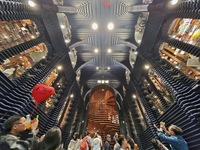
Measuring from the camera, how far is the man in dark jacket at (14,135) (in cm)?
193

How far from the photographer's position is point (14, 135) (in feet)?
7.41

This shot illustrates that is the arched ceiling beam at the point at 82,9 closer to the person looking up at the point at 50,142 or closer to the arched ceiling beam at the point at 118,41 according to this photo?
the arched ceiling beam at the point at 118,41

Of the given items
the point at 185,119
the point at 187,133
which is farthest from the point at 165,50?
the point at 187,133

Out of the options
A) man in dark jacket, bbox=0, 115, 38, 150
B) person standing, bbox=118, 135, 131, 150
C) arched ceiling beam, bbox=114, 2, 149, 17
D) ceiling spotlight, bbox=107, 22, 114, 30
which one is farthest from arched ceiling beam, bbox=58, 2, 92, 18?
man in dark jacket, bbox=0, 115, 38, 150

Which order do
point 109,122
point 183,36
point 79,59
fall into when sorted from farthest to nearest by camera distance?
point 79,59, point 109,122, point 183,36

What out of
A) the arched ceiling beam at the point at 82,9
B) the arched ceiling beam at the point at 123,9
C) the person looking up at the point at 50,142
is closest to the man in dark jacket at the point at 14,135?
the person looking up at the point at 50,142

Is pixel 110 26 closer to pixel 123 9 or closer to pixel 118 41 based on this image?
pixel 123 9

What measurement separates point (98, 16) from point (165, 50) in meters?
5.16

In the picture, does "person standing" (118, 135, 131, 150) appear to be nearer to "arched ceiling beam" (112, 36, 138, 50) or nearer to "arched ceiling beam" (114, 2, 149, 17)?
"arched ceiling beam" (114, 2, 149, 17)

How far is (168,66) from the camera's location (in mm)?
6922

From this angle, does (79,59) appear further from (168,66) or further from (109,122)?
(168,66)

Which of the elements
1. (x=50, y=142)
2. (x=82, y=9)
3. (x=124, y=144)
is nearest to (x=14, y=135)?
(x=50, y=142)

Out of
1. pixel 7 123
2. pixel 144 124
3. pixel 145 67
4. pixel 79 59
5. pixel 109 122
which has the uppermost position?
pixel 79 59

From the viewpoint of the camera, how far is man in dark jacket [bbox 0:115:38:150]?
6.32ft
